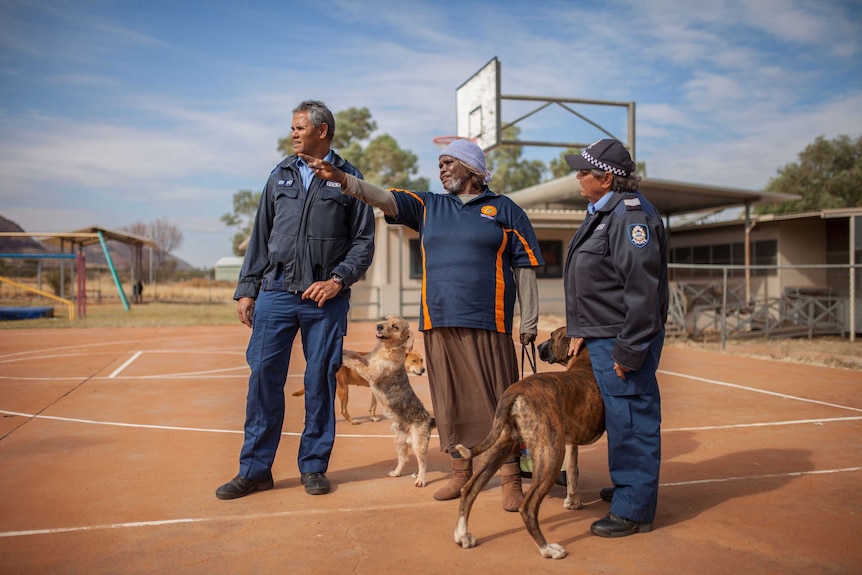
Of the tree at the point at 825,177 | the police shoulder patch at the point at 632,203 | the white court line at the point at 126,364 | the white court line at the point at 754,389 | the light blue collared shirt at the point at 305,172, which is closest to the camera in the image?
the police shoulder patch at the point at 632,203

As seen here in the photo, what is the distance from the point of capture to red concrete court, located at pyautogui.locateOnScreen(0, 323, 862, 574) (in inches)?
141

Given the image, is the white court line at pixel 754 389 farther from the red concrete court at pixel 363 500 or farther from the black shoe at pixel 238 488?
the black shoe at pixel 238 488

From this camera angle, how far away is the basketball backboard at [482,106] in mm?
17766

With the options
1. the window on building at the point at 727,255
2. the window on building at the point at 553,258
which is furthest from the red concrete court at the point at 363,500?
the window on building at the point at 553,258

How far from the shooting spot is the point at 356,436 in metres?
6.69

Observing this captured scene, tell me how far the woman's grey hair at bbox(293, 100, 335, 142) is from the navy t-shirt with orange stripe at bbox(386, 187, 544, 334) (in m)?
0.69

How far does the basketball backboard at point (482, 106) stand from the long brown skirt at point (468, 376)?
1347 centimetres

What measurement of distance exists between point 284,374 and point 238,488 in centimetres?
78

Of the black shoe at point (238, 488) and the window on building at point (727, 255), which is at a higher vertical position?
the window on building at point (727, 255)

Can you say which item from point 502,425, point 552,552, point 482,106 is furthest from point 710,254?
point 552,552

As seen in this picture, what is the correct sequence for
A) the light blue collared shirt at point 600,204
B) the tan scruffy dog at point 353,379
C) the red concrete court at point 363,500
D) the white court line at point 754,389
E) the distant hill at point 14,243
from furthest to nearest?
the distant hill at point 14,243
the white court line at point 754,389
the tan scruffy dog at point 353,379
the light blue collared shirt at point 600,204
the red concrete court at point 363,500

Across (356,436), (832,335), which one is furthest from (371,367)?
(832,335)

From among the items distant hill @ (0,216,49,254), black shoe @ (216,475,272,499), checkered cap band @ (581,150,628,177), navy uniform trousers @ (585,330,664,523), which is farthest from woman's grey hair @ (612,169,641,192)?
distant hill @ (0,216,49,254)

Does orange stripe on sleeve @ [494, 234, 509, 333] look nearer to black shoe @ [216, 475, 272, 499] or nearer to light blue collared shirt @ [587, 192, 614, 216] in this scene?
light blue collared shirt @ [587, 192, 614, 216]
